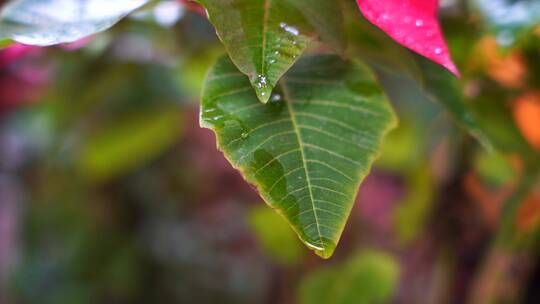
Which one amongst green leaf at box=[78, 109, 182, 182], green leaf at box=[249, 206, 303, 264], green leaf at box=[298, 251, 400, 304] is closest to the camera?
green leaf at box=[298, 251, 400, 304]

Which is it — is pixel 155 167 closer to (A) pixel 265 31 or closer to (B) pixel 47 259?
(B) pixel 47 259

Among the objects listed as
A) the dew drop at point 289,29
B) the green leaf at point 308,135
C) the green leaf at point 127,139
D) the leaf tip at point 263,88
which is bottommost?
the green leaf at point 127,139

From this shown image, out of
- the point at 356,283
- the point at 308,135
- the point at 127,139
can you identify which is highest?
the point at 308,135

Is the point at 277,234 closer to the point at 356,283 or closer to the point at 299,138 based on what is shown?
the point at 356,283

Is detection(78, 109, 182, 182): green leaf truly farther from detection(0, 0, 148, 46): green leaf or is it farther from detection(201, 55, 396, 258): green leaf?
detection(201, 55, 396, 258): green leaf

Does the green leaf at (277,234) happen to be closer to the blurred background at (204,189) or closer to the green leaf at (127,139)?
the blurred background at (204,189)

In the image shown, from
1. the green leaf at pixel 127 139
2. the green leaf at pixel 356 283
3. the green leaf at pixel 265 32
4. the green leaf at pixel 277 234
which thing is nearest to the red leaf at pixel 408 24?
the green leaf at pixel 265 32

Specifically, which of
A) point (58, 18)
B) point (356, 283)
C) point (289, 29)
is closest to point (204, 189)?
point (356, 283)

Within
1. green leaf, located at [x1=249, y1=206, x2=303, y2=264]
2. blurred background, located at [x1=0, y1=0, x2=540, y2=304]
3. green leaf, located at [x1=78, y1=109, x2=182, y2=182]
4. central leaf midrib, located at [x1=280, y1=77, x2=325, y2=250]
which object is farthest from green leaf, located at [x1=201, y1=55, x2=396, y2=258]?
green leaf, located at [x1=78, y1=109, x2=182, y2=182]
